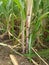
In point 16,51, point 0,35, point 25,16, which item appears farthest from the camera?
point 0,35

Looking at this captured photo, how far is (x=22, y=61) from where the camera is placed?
115cm

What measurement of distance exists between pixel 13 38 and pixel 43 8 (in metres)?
0.27

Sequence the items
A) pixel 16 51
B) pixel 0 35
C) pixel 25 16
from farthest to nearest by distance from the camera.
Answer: pixel 0 35
pixel 16 51
pixel 25 16

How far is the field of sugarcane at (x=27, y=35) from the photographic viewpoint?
3.63ft

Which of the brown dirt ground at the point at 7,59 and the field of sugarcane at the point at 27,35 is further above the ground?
the field of sugarcane at the point at 27,35

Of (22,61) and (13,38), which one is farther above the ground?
(13,38)

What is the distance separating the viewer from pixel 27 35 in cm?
114

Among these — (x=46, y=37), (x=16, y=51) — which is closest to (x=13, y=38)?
(x=16, y=51)

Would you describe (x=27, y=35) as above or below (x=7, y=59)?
above

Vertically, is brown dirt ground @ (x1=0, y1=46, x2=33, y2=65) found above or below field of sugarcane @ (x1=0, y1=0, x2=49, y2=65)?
below

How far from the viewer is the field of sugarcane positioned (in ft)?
3.63

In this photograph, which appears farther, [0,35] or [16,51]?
[0,35]

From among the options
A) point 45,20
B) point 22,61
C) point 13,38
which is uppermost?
point 45,20

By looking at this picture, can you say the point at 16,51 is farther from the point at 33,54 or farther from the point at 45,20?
the point at 45,20
